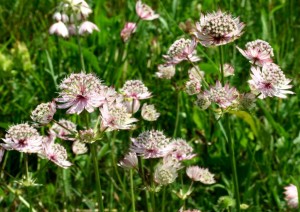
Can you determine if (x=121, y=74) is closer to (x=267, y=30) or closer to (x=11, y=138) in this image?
(x=267, y=30)

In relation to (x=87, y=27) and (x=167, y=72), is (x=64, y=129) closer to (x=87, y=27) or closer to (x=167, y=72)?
(x=167, y=72)

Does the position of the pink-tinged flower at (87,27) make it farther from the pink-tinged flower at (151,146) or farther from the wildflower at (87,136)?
the wildflower at (87,136)

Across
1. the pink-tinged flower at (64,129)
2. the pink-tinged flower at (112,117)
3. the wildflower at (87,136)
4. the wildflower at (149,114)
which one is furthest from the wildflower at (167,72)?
the wildflower at (87,136)

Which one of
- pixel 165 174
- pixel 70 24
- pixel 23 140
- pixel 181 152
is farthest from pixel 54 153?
pixel 70 24

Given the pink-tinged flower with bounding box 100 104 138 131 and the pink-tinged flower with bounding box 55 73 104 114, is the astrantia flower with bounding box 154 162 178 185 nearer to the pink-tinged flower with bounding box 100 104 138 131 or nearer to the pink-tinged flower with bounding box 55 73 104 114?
the pink-tinged flower with bounding box 100 104 138 131

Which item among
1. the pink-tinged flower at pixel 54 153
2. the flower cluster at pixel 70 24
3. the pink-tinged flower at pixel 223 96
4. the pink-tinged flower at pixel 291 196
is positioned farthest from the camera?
the flower cluster at pixel 70 24

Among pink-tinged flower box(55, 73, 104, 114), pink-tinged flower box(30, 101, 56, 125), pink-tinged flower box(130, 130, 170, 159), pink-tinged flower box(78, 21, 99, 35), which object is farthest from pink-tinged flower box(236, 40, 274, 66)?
pink-tinged flower box(78, 21, 99, 35)
